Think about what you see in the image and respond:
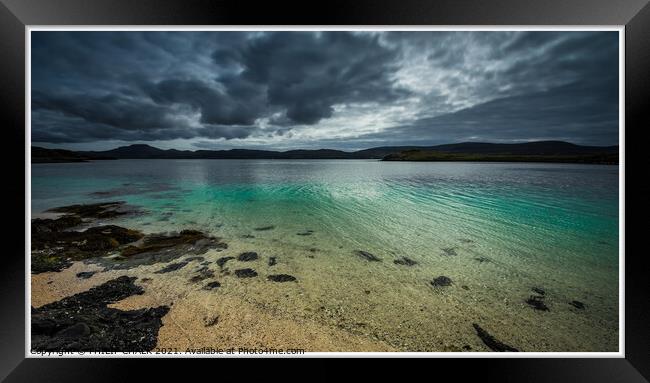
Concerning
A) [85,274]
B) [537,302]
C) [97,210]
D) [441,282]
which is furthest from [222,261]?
[97,210]

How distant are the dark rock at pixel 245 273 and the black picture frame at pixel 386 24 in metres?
2.69

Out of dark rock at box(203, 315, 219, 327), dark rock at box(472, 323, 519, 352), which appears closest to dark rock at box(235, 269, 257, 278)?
dark rock at box(203, 315, 219, 327)

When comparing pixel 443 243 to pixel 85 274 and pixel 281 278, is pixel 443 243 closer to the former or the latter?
pixel 281 278

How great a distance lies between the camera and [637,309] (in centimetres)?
214

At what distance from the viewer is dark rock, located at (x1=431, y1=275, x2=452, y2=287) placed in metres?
4.52

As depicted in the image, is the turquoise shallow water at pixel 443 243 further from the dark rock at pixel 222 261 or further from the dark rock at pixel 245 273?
the dark rock at pixel 222 261

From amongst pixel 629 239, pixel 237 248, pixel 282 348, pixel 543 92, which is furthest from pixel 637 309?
pixel 543 92

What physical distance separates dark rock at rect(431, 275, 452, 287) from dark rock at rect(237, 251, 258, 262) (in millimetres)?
4350

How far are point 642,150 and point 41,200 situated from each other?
20701 millimetres

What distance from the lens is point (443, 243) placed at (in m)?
6.73

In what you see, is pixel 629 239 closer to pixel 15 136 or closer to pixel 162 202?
pixel 15 136

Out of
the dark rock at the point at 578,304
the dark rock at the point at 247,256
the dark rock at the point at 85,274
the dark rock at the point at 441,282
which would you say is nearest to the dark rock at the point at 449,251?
the dark rock at the point at 441,282

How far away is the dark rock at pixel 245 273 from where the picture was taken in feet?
15.6

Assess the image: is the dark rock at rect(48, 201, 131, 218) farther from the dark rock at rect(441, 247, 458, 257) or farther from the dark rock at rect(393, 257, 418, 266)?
the dark rock at rect(441, 247, 458, 257)
